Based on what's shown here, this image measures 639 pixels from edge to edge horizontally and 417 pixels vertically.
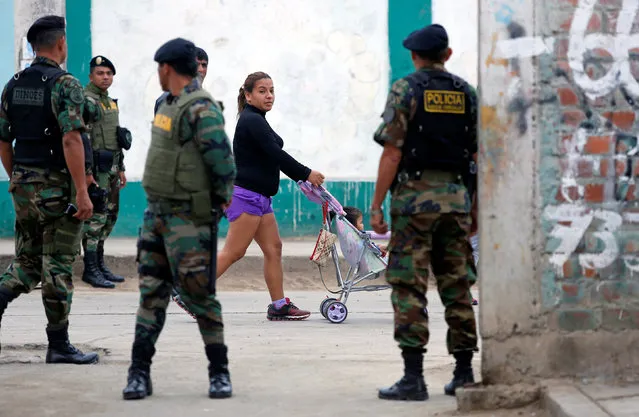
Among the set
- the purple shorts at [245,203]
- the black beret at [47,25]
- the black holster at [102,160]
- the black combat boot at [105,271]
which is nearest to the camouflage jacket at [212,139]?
the black beret at [47,25]

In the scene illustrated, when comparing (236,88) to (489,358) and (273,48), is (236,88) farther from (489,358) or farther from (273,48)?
(489,358)

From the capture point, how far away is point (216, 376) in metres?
6.68

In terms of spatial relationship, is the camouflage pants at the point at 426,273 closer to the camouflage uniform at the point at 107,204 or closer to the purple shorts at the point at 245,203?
the purple shorts at the point at 245,203

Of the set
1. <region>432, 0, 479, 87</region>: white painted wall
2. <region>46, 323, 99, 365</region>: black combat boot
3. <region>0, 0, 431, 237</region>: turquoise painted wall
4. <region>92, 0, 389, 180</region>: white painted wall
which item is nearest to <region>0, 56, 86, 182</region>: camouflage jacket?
<region>46, 323, 99, 365</region>: black combat boot

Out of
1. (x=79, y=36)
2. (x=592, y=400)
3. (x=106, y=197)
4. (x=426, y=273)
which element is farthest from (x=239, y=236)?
(x=79, y=36)

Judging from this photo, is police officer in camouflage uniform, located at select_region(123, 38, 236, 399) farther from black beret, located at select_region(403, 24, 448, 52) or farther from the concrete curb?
the concrete curb

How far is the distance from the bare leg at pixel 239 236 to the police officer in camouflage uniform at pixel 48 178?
2.35 m

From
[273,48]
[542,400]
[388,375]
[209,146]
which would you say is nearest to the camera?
[542,400]


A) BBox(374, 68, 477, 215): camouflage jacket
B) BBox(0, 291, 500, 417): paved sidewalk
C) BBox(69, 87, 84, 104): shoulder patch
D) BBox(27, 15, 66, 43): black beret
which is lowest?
BBox(0, 291, 500, 417): paved sidewalk

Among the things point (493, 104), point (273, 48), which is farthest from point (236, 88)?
point (493, 104)

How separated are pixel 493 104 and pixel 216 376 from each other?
201cm

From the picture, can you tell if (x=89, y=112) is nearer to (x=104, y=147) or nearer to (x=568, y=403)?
(x=568, y=403)

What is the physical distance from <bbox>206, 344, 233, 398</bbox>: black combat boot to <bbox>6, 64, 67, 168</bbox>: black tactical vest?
1.75 metres

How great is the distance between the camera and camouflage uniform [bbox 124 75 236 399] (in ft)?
21.3
